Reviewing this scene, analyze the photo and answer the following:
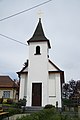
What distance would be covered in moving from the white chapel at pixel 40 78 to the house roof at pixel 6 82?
10364 millimetres

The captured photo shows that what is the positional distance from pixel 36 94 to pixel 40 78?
1.88 meters

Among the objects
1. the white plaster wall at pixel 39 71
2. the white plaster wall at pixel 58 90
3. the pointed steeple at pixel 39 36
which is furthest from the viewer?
the pointed steeple at pixel 39 36

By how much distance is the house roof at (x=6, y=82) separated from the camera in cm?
3368

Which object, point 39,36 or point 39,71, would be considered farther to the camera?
point 39,36

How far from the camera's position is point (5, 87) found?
3347 cm

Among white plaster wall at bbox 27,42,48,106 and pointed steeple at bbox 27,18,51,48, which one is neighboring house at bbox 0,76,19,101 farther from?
pointed steeple at bbox 27,18,51,48

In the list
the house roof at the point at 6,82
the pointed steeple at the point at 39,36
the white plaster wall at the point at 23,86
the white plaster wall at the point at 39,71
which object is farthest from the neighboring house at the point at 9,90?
the pointed steeple at the point at 39,36

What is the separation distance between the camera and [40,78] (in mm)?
22141

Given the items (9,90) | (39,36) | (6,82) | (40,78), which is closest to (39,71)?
(40,78)

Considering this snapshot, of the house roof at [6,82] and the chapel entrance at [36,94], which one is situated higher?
the house roof at [6,82]

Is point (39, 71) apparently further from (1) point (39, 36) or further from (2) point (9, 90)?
(2) point (9, 90)

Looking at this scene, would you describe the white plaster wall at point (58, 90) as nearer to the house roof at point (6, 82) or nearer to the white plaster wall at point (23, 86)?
the white plaster wall at point (23, 86)

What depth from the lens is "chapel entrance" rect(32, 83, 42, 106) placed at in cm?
2177

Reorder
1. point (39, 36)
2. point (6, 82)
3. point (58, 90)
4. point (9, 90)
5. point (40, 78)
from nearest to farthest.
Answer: point (40, 78)
point (58, 90)
point (39, 36)
point (9, 90)
point (6, 82)
